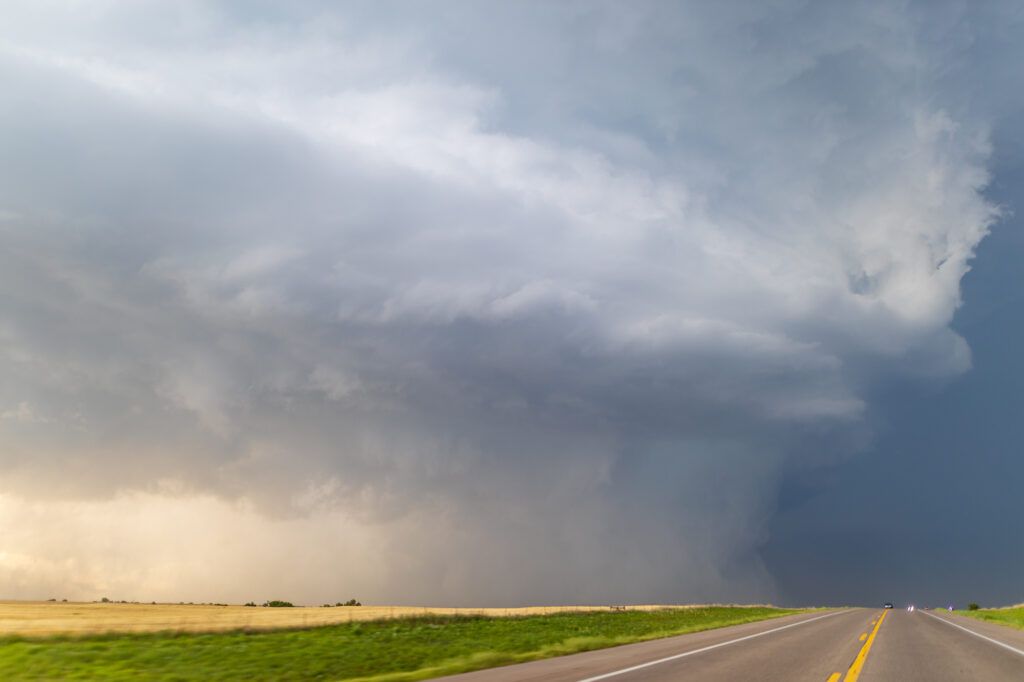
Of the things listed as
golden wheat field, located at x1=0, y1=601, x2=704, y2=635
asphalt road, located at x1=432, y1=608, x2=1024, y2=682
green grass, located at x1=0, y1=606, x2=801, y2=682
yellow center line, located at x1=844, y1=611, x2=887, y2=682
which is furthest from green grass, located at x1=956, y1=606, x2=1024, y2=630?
golden wheat field, located at x1=0, y1=601, x2=704, y2=635

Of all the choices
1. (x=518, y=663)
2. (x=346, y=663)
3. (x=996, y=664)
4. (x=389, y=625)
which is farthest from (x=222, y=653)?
(x=996, y=664)

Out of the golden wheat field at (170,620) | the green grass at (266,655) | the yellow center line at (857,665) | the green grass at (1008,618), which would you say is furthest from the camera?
the green grass at (1008,618)

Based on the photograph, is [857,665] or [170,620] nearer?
[857,665]

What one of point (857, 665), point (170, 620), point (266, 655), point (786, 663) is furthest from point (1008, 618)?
point (170, 620)

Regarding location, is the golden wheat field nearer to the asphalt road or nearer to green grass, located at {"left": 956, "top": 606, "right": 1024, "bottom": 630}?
the asphalt road

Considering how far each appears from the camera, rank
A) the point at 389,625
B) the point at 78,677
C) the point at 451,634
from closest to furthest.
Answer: the point at 78,677, the point at 451,634, the point at 389,625

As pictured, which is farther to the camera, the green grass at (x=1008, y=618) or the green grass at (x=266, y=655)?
the green grass at (x=1008, y=618)

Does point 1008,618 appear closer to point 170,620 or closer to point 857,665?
point 857,665

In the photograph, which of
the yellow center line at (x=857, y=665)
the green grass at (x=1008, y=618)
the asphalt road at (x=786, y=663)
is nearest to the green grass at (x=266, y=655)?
the asphalt road at (x=786, y=663)

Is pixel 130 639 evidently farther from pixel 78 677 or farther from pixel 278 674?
pixel 278 674

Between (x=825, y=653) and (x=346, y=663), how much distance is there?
14740mm

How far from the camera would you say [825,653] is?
770 inches

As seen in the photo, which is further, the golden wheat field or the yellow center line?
the golden wheat field

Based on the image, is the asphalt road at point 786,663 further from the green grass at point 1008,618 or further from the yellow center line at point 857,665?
the green grass at point 1008,618
